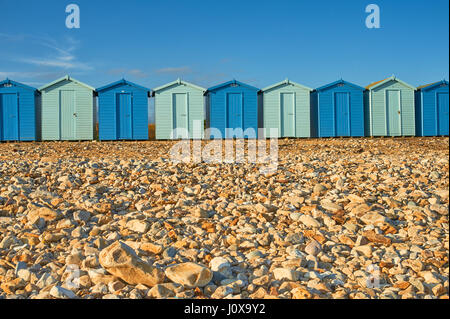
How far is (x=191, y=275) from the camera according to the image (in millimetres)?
2824

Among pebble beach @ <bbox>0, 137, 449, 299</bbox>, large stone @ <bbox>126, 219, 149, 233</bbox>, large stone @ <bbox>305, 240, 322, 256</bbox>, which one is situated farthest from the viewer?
large stone @ <bbox>126, 219, 149, 233</bbox>

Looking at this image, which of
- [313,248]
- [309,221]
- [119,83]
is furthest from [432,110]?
[313,248]

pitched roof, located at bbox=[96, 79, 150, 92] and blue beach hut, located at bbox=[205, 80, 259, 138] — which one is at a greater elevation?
pitched roof, located at bbox=[96, 79, 150, 92]

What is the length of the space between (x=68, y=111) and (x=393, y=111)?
12620mm

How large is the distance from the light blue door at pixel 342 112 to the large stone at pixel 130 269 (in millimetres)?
13951

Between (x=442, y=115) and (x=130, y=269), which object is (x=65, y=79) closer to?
(x=130, y=269)

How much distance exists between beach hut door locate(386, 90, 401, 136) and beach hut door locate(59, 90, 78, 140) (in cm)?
1213

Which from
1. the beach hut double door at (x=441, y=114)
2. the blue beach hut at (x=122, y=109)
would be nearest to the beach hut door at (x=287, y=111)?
the blue beach hut at (x=122, y=109)

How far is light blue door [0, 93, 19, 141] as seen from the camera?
14984 millimetres

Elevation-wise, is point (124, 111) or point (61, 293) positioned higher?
point (124, 111)

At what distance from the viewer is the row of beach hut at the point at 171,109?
49.2 feet

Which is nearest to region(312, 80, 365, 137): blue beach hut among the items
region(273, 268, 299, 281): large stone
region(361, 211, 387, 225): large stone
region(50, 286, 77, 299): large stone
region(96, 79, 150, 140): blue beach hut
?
region(96, 79, 150, 140): blue beach hut

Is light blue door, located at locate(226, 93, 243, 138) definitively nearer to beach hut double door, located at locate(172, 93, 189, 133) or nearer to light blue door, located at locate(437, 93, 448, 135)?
beach hut double door, located at locate(172, 93, 189, 133)

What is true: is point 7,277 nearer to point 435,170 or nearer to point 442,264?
point 442,264
